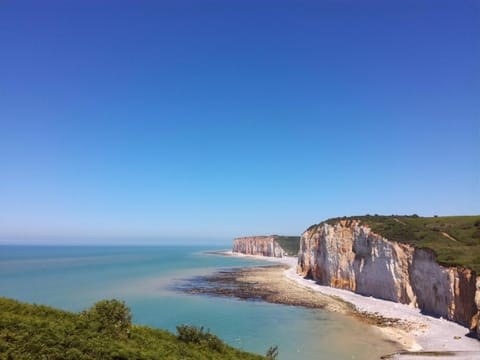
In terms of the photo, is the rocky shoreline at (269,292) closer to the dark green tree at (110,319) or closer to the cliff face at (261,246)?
the dark green tree at (110,319)

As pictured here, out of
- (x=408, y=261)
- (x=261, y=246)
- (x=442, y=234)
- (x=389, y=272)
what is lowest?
(x=261, y=246)

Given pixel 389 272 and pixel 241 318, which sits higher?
pixel 389 272

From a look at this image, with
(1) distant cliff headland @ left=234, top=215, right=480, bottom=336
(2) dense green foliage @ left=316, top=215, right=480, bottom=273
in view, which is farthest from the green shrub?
(2) dense green foliage @ left=316, top=215, right=480, bottom=273

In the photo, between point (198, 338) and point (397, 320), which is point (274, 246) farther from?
point (198, 338)

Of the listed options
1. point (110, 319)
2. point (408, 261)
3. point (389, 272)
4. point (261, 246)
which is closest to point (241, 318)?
Answer: point (389, 272)

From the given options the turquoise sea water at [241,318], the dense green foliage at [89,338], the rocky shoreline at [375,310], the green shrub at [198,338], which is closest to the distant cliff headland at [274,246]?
the rocky shoreline at [375,310]

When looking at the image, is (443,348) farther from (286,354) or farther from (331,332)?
(286,354)

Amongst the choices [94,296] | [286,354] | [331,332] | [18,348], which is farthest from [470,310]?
[94,296]
